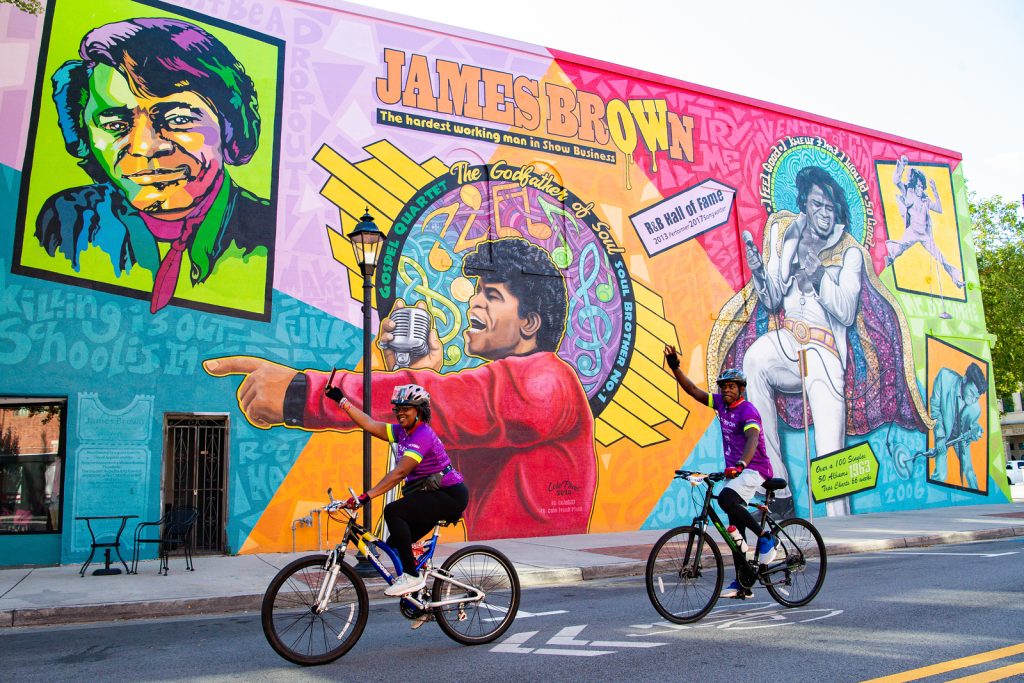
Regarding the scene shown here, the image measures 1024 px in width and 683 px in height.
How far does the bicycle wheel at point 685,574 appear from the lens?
6668mm

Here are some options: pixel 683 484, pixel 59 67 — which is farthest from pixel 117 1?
pixel 683 484

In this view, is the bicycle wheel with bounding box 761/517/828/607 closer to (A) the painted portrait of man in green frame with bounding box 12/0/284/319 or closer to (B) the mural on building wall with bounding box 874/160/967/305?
(A) the painted portrait of man in green frame with bounding box 12/0/284/319

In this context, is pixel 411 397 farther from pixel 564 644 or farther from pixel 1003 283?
pixel 1003 283

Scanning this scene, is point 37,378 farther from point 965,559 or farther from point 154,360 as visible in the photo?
point 965,559

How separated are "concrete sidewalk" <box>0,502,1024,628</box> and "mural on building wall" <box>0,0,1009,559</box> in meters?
1.06

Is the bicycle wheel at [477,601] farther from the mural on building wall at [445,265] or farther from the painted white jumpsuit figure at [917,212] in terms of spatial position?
the painted white jumpsuit figure at [917,212]

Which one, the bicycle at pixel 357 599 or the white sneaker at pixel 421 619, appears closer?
the bicycle at pixel 357 599

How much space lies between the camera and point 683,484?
55.7 ft

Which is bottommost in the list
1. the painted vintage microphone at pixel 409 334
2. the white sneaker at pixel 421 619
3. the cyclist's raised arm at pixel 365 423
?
the white sneaker at pixel 421 619

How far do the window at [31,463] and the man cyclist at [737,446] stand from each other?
9370 millimetres

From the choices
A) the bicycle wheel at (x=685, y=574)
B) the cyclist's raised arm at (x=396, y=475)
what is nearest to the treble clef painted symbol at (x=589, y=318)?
the bicycle wheel at (x=685, y=574)

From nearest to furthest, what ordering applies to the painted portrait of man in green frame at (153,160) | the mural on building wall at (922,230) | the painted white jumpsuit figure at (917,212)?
the painted portrait of man in green frame at (153,160) < the mural on building wall at (922,230) < the painted white jumpsuit figure at (917,212)

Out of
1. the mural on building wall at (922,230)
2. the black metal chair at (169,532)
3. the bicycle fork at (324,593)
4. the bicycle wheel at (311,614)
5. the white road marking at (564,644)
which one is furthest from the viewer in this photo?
the mural on building wall at (922,230)
